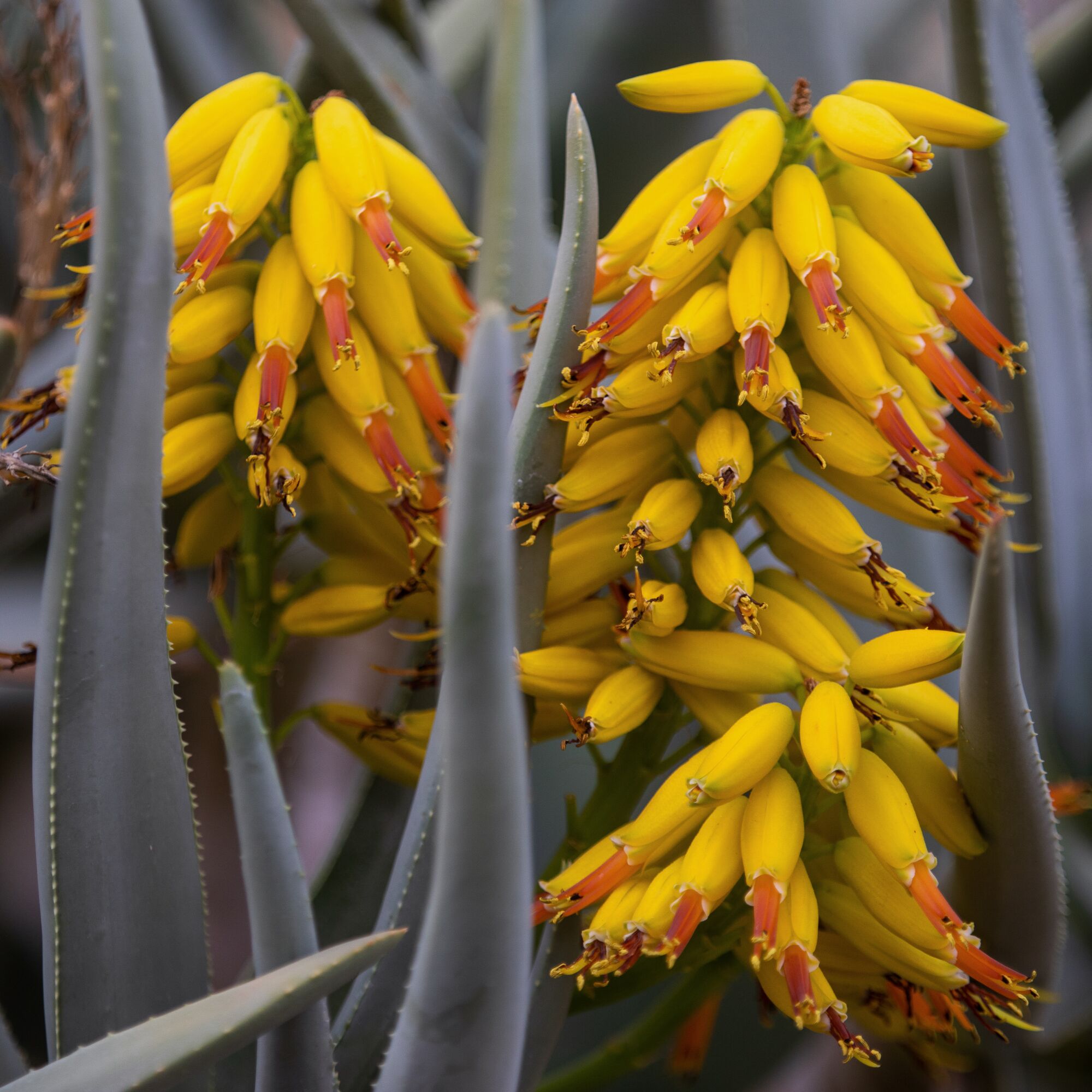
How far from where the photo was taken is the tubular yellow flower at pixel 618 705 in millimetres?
324

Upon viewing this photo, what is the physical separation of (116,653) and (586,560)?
0.48 feet

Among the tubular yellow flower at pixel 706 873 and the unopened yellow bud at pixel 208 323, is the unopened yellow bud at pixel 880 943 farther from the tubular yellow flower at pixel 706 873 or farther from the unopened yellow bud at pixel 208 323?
the unopened yellow bud at pixel 208 323

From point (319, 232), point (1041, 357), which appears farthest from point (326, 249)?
point (1041, 357)

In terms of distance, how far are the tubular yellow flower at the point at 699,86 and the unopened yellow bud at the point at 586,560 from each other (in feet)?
0.45

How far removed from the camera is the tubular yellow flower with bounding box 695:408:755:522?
0.31 meters

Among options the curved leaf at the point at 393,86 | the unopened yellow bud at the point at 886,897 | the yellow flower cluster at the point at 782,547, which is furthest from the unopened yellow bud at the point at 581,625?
the curved leaf at the point at 393,86

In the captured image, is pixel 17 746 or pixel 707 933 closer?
pixel 707 933

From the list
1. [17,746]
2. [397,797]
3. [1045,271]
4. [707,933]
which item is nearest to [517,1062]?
[707,933]

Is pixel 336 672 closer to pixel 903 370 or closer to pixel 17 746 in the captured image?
pixel 17 746

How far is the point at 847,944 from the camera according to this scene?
35cm

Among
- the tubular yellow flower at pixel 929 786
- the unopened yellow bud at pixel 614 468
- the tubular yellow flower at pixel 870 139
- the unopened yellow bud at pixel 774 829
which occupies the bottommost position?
the tubular yellow flower at pixel 929 786

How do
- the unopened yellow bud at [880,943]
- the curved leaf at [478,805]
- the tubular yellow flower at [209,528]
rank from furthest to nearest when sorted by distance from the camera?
the tubular yellow flower at [209,528]
the unopened yellow bud at [880,943]
the curved leaf at [478,805]

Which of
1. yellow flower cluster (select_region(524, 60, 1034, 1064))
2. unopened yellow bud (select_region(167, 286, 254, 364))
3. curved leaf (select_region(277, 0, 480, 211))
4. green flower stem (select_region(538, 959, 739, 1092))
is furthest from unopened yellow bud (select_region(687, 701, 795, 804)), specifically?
curved leaf (select_region(277, 0, 480, 211))

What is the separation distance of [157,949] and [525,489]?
0.59ft
